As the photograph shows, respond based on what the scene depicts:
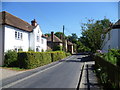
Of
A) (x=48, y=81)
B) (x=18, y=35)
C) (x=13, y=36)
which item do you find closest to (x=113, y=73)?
(x=48, y=81)

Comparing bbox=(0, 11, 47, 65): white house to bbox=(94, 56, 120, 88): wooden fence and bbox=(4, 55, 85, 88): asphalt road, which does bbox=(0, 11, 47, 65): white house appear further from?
bbox=(94, 56, 120, 88): wooden fence

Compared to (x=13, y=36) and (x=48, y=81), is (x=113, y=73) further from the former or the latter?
(x=13, y=36)

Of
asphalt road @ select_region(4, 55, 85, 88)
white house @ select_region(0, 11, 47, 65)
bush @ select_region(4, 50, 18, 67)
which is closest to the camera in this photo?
asphalt road @ select_region(4, 55, 85, 88)

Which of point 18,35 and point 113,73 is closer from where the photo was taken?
point 113,73

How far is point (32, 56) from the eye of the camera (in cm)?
1881

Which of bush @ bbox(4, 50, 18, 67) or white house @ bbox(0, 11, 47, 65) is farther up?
white house @ bbox(0, 11, 47, 65)

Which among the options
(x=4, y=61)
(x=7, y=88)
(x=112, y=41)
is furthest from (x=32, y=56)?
(x=112, y=41)

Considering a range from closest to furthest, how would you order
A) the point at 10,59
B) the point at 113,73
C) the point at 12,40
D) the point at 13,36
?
1. the point at 113,73
2. the point at 10,59
3. the point at 12,40
4. the point at 13,36

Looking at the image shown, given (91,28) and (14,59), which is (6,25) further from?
(91,28)

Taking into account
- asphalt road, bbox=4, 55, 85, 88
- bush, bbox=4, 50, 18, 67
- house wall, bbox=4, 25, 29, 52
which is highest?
house wall, bbox=4, 25, 29, 52

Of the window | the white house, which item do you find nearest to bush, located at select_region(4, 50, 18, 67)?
the white house

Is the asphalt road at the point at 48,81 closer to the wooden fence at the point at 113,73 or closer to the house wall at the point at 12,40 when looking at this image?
the wooden fence at the point at 113,73

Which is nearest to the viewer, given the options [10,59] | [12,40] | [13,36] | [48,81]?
[48,81]

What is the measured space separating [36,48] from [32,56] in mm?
13832
